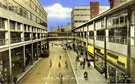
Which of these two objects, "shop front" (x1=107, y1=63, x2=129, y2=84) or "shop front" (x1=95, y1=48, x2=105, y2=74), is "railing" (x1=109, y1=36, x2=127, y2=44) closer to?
"shop front" (x1=107, y1=63, x2=129, y2=84)

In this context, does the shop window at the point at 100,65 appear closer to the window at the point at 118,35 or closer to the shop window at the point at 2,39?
the window at the point at 118,35

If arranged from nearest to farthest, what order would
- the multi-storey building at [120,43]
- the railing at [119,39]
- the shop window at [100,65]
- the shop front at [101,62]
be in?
the multi-storey building at [120,43]
the railing at [119,39]
the shop front at [101,62]
the shop window at [100,65]

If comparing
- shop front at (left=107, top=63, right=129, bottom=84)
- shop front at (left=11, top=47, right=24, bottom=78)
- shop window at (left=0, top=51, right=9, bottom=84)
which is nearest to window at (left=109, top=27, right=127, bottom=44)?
shop front at (left=107, top=63, right=129, bottom=84)

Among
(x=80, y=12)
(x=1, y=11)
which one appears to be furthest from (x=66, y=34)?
(x=1, y=11)

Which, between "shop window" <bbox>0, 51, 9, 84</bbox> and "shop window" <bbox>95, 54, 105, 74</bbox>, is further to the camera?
"shop window" <bbox>95, 54, 105, 74</bbox>

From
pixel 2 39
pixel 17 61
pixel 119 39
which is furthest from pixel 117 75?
pixel 17 61

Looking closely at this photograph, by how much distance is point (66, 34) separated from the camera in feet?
405

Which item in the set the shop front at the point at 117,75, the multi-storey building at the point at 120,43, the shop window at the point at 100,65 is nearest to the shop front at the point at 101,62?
the shop window at the point at 100,65

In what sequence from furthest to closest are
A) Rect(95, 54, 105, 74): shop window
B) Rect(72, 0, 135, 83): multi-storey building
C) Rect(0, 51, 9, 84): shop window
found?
1. Rect(95, 54, 105, 74): shop window
2. Rect(0, 51, 9, 84): shop window
3. Rect(72, 0, 135, 83): multi-storey building

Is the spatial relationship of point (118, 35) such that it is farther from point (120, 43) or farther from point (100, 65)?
point (100, 65)

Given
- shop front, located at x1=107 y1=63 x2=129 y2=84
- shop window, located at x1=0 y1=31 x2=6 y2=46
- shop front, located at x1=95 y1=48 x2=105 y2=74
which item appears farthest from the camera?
shop front, located at x1=95 y1=48 x2=105 y2=74

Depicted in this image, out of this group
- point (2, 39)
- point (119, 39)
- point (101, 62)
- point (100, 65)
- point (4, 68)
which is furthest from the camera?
point (100, 65)

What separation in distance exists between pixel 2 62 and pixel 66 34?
89041 millimetres

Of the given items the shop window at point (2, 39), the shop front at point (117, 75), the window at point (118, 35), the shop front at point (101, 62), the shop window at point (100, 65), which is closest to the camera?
the shop front at point (117, 75)
